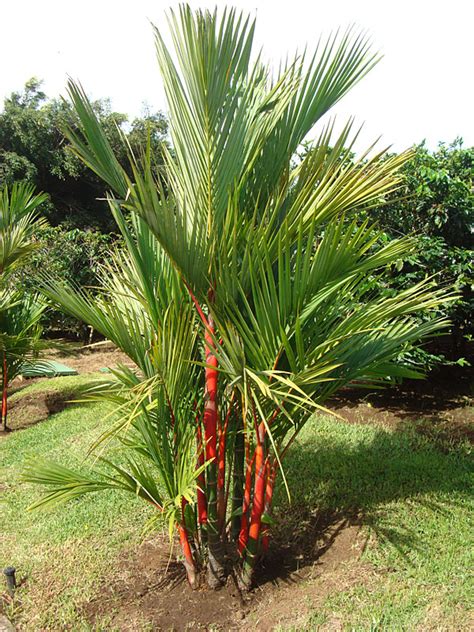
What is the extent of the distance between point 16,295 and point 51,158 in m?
13.7

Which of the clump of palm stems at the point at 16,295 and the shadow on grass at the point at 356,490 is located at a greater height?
the clump of palm stems at the point at 16,295

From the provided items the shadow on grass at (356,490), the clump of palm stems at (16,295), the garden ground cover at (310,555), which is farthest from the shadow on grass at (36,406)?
the shadow on grass at (356,490)

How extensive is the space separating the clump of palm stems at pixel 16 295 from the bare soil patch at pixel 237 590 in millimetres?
3887

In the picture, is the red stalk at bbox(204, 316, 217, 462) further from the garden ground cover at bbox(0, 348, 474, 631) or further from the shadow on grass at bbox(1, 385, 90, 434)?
the shadow on grass at bbox(1, 385, 90, 434)

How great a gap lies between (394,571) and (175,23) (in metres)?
2.67

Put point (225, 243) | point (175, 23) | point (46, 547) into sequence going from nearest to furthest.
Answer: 1. point (175, 23)
2. point (225, 243)
3. point (46, 547)

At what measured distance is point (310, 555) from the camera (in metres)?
2.93

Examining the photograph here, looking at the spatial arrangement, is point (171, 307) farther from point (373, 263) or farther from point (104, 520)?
point (104, 520)

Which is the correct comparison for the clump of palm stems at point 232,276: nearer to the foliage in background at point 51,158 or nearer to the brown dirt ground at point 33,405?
the brown dirt ground at point 33,405

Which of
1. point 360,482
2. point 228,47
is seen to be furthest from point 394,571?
point 228,47

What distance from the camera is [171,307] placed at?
2377mm

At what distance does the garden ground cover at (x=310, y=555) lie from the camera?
253cm

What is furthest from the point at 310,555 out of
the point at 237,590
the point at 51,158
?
the point at 51,158

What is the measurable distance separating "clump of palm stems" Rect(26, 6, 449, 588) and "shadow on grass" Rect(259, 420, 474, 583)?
19.9 inches
